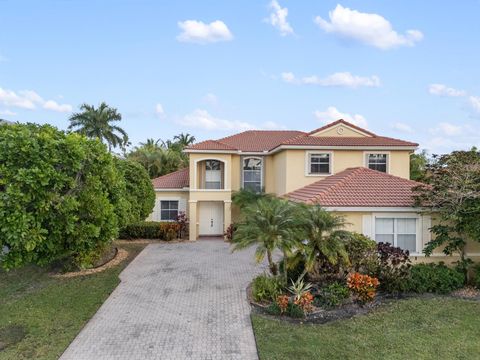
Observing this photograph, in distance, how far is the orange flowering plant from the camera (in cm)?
1142

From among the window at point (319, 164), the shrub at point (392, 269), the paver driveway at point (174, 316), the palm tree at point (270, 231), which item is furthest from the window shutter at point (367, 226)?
the window at point (319, 164)

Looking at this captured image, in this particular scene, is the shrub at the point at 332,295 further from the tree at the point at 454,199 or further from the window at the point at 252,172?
the window at the point at 252,172

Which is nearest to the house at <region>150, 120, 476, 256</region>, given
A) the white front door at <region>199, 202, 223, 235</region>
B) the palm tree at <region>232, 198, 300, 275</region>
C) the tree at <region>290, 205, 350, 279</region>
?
the white front door at <region>199, 202, 223, 235</region>

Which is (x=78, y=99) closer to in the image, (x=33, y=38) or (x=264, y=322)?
(x=33, y=38)

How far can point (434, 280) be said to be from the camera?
40.9 ft

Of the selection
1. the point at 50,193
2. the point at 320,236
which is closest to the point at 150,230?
the point at 50,193

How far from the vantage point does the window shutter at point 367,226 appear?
14.4 meters

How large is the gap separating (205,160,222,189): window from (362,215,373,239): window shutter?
13.0m

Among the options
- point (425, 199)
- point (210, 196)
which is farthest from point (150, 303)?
point (210, 196)

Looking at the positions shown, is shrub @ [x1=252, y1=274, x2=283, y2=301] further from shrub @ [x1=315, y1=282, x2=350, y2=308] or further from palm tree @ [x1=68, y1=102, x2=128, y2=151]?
palm tree @ [x1=68, y1=102, x2=128, y2=151]

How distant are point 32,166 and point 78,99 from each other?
45.5m

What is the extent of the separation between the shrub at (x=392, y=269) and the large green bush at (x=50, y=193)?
32.2ft

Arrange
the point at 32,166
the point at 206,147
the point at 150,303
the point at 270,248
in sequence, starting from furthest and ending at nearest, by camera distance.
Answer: the point at 206,147 → the point at 150,303 → the point at 270,248 → the point at 32,166

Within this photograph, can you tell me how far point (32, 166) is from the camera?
10.2 metres
